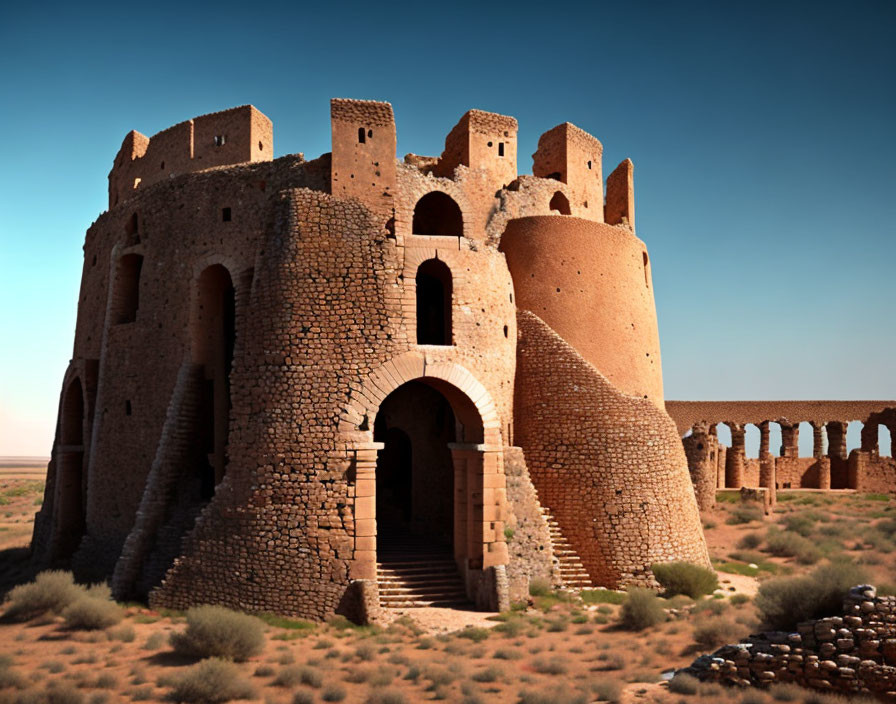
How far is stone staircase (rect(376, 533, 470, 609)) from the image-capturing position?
14.9 metres

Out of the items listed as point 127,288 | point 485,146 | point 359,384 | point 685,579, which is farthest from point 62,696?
point 485,146

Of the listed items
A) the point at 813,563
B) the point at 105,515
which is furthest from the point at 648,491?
the point at 105,515

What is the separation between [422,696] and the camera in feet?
33.4

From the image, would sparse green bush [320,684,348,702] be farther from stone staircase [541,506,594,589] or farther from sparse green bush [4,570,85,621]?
stone staircase [541,506,594,589]

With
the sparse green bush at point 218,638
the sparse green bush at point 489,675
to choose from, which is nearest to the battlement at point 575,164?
the sparse green bush at point 489,675

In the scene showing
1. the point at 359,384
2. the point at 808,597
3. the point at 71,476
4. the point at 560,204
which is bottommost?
the point at 808,597

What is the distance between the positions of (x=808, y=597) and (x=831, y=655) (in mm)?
1045

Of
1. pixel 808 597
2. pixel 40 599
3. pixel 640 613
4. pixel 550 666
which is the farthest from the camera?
pixel 40 599

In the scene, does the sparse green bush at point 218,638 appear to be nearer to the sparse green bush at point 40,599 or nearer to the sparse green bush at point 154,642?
the sparse green bush at point 154,642

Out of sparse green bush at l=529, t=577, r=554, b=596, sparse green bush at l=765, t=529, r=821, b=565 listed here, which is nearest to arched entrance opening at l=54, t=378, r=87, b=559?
sparse green bush at l=529, t=577, r=554, b=596

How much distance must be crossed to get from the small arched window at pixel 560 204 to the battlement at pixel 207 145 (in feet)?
26.5

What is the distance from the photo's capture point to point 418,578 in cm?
1568

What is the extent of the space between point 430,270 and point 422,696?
34.3 feet

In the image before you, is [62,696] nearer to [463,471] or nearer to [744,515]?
[463,471]
